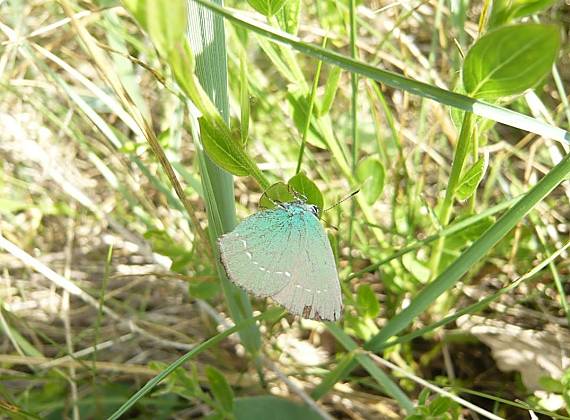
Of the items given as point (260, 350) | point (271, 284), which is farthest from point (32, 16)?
point (271, 284)

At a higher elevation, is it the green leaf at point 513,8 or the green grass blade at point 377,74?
the green leaf at point 513,8

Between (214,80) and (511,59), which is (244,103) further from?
(511,59)

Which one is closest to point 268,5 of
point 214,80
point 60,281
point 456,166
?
point 214,80

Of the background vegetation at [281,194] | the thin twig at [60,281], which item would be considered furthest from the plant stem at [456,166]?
the thin twig at [60,281]

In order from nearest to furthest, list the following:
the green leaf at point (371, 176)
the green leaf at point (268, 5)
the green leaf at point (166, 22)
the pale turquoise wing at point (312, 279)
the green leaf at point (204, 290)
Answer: the green leaf at point (166, 22), the green leaf at point (268, 5), the pale turquoise wing at point (312, 279), the green leaf at point (371, 176), the green leaf at point (204, 290)

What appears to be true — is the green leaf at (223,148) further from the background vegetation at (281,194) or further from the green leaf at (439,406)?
the green leaf at (439,406)

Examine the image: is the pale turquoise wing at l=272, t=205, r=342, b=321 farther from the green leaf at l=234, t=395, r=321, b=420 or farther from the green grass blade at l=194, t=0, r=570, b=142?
the green leaf at l=234, t=395, r=321, b=420
